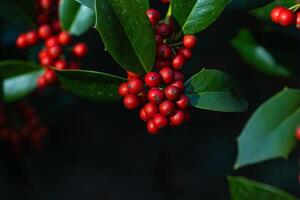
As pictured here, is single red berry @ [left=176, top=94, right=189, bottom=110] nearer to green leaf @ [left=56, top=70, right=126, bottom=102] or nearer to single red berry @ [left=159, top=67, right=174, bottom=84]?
single red berry @ [left=159, top=67, right=174, bottom=84]

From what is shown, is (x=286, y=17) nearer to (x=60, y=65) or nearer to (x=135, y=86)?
(x=135, y=86)

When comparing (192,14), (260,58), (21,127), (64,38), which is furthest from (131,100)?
(21,127)

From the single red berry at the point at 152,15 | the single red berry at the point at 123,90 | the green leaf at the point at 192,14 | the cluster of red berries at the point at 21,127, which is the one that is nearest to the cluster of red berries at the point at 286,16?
the green leaf at the point at 192,14

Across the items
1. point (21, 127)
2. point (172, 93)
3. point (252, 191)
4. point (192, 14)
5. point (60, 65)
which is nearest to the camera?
point (252, 191)

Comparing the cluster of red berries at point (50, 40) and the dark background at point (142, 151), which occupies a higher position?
the cluster of red berries at point (50, 40)

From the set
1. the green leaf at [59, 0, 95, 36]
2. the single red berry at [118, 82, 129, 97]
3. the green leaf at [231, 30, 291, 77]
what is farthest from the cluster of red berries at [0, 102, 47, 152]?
the single red berry at [118, 82, 129, 97]

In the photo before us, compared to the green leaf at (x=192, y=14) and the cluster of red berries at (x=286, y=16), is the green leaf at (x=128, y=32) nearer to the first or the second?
the green leaf at (x=192, y=14)

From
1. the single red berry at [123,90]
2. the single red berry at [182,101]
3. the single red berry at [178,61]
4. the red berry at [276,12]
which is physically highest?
the single red berry at [123,90]
